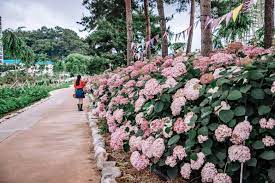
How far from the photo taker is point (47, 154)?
621 cm

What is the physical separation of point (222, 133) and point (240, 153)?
7.9 inches

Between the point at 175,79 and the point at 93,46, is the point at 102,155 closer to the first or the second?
the point at 175,79

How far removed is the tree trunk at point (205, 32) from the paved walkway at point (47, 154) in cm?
246

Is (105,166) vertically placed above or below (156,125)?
below

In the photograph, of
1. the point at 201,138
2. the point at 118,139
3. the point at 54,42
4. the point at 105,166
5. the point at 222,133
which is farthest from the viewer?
the point at 54,42

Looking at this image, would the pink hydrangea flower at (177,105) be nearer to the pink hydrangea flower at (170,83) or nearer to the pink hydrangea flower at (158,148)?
the pink hydrangea flower at (158,148)

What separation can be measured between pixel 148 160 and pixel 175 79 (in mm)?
923

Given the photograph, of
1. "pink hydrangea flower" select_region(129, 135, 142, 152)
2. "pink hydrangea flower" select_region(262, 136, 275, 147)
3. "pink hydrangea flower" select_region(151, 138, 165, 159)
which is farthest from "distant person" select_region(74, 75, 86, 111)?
"pink hydrangea flower" select_region(262, 136, 275, 147)

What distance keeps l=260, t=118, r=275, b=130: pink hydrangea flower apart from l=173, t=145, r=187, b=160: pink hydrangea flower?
28.9 inches

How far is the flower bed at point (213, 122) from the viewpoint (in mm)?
2895

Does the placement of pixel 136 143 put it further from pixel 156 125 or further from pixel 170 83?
pixel 170 83

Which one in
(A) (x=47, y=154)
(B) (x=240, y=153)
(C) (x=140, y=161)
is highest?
(B) (x=240, y=153)

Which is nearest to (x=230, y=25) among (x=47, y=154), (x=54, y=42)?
(x=47, y=154)

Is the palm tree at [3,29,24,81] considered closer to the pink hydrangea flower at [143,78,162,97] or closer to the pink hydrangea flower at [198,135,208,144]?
the pink hydrangea flower at [143,78,162,97]
